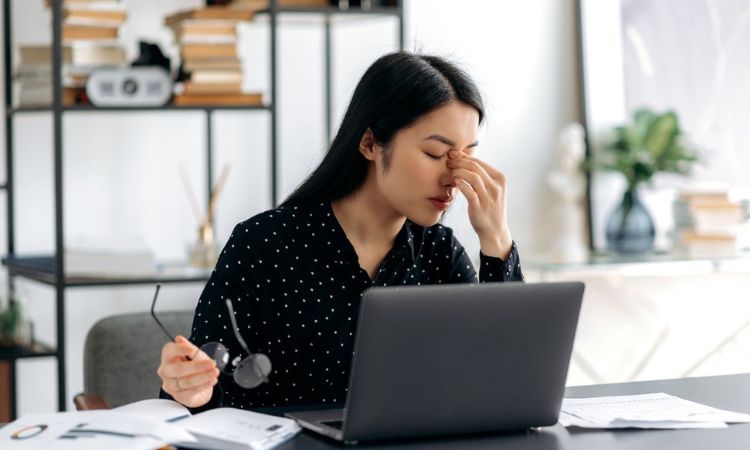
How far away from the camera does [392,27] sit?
375 centimetres

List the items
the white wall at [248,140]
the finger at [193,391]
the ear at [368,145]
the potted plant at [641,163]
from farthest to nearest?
1. the potted plant at [641,163]
2. the white wall at [248,140]
3. the ear at [368,145]
4. the finger at [193,391]

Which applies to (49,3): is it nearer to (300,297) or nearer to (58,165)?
(58,165)

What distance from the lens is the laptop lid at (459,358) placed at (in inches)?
52.5

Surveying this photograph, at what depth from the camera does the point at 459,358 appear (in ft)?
4.53

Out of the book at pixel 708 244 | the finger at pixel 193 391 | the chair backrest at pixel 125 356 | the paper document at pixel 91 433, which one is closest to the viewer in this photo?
the paper document at pixel 91 433

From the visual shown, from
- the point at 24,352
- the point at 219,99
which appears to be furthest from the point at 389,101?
the point at 24,352

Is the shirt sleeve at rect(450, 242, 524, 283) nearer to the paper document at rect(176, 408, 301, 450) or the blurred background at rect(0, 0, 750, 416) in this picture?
the paper document at rect(176, 408, 301, 450)

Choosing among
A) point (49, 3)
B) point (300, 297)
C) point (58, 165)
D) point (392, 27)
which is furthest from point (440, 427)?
point (392, 27)

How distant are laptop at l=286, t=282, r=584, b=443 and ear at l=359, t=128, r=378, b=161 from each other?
0.61 meters

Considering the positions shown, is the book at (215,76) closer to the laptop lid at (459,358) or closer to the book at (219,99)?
the book at (219,99)

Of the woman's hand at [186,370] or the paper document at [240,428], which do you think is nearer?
the paper document at [240,428]

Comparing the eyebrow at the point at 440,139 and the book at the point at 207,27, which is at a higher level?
the book at the point at 207,27

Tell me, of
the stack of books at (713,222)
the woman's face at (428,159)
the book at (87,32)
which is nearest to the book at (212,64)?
the book at (87,32)

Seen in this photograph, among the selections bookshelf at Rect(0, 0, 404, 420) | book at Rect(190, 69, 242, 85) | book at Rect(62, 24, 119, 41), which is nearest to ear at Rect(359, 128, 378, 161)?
bookshelf at Rect(0, 0, 404, 420)
